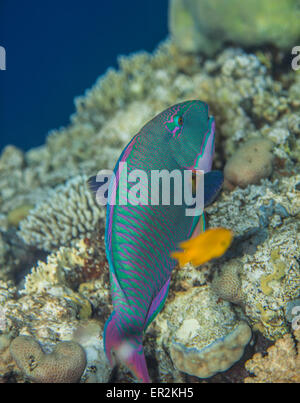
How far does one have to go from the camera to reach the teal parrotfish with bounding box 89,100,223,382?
5.49 feet

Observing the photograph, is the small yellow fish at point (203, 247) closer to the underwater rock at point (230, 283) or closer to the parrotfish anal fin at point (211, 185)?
the parrotfish anal fin at point (211, 185)

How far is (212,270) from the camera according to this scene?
2.78 meters

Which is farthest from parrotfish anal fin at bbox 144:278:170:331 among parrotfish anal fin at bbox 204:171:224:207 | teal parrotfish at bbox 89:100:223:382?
parrotfish anal fin at bbox 204:171:224:207

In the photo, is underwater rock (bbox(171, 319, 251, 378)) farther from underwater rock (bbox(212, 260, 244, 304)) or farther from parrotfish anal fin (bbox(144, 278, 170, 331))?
parrotfish anal fin (bbox(144, 278, 170, 331))

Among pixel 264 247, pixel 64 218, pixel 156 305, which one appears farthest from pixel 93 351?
pixel 64 218

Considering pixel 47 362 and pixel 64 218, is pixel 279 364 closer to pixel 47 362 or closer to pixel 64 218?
pixel 47 362

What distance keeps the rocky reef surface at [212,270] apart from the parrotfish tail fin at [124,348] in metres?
0.85

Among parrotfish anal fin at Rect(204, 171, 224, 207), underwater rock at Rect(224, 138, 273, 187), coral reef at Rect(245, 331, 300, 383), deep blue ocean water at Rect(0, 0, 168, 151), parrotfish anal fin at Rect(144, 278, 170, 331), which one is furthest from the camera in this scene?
deep blue ocean water at Rect(0, 0, 168, 151)

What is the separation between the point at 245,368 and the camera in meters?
2.42

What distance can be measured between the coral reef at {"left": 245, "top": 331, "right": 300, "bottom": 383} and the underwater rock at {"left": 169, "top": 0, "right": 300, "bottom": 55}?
4784 millimetres

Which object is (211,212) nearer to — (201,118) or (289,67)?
(201,118)

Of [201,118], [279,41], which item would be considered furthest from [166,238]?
[279,41]

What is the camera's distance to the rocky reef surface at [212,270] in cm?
238

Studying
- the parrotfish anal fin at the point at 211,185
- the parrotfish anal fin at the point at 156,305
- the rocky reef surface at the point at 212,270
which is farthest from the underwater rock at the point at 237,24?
the parrotfish anal fin at the point at 156,305
